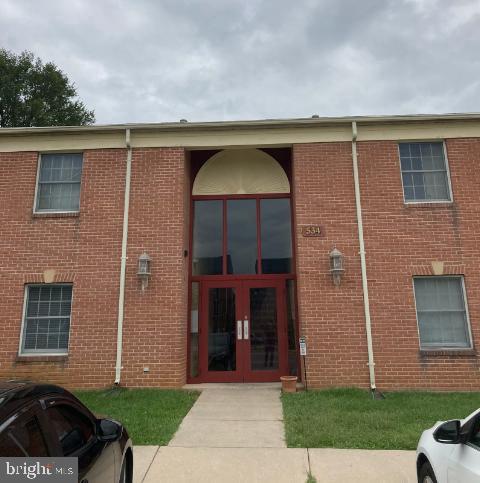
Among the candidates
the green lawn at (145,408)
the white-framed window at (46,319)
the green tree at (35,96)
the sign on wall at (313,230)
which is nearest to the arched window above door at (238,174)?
the sign on wall at (313,230)

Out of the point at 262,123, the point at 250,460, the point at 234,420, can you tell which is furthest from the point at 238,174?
the point at 250,460

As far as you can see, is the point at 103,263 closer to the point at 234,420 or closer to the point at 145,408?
the point at 145,408

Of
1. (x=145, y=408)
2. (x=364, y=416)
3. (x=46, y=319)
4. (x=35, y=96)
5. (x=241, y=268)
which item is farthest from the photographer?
(x=35, y=96)

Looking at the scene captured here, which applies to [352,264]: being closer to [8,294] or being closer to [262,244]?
[262,244]

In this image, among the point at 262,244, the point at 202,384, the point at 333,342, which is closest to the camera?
the point at 333,342

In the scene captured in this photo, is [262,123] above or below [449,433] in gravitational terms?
above

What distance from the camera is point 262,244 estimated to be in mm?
10898

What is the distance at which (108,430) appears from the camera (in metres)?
3.41

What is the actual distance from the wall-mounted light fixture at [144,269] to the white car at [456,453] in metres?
7.30

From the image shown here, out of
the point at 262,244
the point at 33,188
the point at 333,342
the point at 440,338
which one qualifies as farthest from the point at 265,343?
the point at 33,188

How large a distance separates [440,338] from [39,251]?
963 centimetres

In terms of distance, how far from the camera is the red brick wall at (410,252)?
9125mm

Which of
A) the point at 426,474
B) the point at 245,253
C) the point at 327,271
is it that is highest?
the point at 245,253

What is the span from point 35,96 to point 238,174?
19021mm
